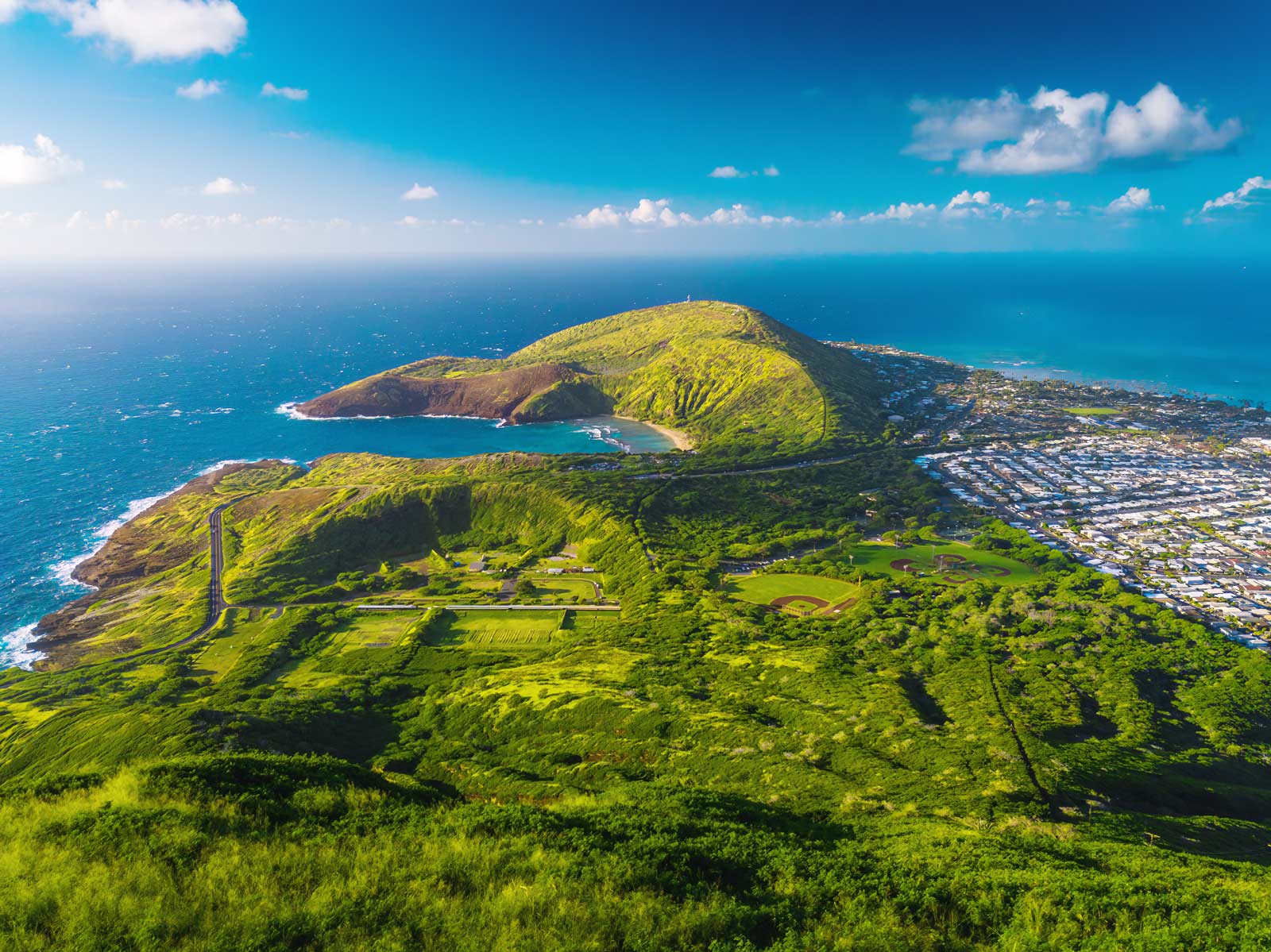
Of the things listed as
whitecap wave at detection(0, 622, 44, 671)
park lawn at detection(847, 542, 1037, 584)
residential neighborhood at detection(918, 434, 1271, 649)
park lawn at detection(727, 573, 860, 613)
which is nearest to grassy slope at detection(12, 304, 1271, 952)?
park lawn at detection(727, 573, 860, 613)

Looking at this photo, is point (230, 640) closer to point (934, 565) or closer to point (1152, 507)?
point (934, 565)

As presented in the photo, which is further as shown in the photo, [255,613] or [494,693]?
[255,613]

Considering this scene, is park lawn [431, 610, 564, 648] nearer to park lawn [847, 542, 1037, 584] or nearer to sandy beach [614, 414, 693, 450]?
park lawn [847, 542, 1037, 584]

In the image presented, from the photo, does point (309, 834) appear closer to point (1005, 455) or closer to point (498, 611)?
point (498, 611)

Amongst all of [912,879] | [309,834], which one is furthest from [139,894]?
[912,879]

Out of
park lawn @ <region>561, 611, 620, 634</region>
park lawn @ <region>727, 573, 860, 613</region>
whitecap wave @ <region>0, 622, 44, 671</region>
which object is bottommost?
whitecap wave @ <region>0, 622, 44, 671</region>

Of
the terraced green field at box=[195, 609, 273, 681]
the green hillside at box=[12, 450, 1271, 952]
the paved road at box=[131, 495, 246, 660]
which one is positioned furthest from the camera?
the paved road at box=[131, 495, 246, 660]
